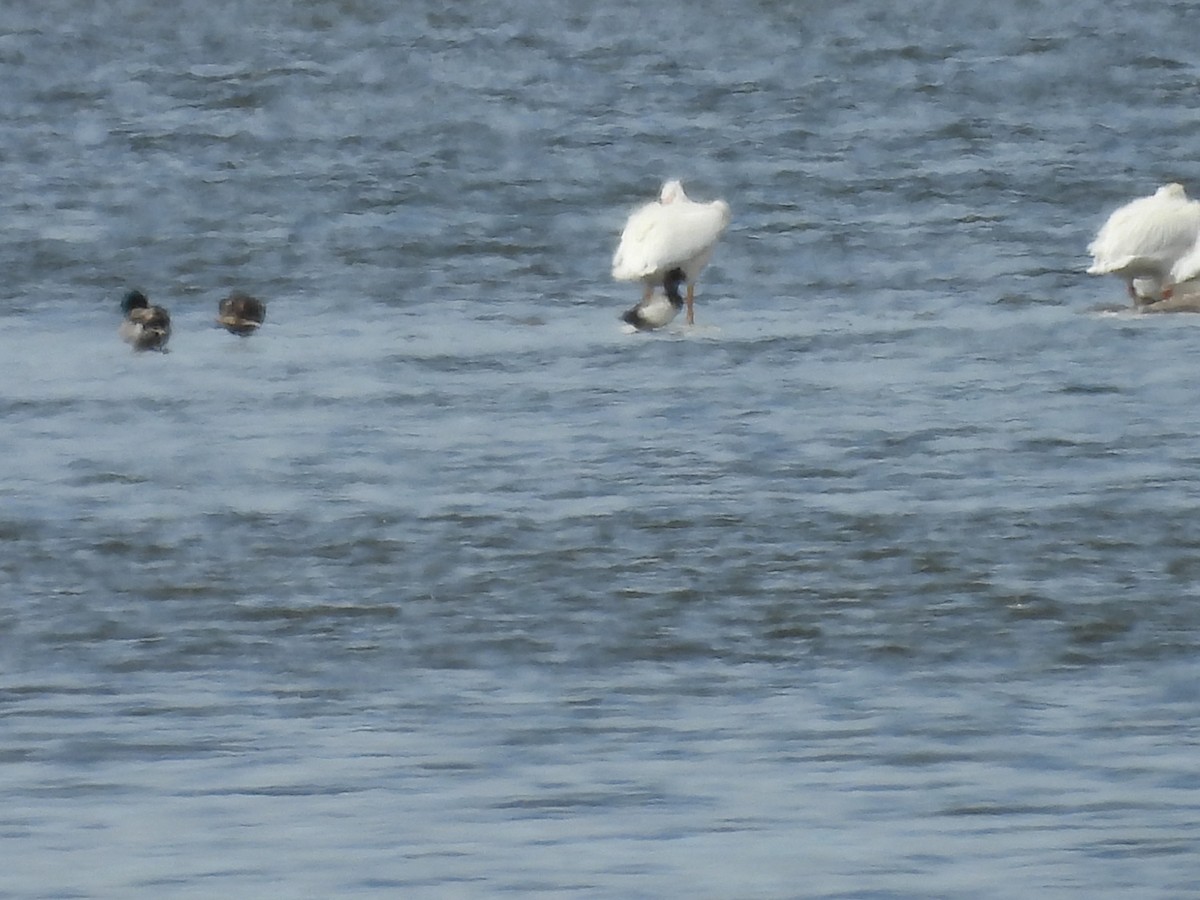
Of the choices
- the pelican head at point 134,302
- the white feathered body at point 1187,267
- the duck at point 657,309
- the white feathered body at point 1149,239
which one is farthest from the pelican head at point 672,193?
the pelican head at point 134,302

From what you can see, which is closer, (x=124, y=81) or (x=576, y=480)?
(x=576, y=480)

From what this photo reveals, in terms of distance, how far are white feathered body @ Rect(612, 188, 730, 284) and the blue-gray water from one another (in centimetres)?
24

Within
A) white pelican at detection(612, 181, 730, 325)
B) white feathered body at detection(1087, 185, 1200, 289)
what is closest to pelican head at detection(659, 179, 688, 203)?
white pelican at detection(612, 181, 730, 325)

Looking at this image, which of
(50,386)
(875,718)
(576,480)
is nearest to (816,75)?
(50,386)

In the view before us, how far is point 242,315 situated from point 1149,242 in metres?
3.78

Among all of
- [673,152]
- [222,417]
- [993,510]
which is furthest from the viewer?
[673,152]

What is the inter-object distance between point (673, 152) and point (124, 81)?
5199 mm

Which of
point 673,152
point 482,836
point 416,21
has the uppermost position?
point 416,21

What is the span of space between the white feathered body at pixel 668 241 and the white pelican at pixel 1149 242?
5.27 feet

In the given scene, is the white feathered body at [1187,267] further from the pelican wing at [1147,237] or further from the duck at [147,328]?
the duck at [147,328]

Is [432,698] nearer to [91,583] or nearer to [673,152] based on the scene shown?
[91,583]

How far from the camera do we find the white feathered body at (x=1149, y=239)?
43.8 ft

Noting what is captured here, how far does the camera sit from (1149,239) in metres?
13.5

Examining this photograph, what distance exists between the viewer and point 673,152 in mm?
17984
